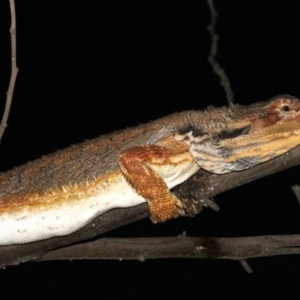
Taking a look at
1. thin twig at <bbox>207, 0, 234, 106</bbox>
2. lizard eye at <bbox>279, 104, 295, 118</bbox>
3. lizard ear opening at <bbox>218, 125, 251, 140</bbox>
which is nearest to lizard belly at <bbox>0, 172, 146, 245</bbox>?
lizard ear opening at <bbox>218, 125, 251, 140</bbox>

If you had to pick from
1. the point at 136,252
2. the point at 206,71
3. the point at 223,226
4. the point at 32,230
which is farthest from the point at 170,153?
the point at 206,71

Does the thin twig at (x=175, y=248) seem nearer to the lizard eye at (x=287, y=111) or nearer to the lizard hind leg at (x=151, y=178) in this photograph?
the lizard hind leg at (x=151, y=178)

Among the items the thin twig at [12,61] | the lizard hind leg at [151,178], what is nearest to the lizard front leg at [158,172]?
the lizard hind leg at [151,178]

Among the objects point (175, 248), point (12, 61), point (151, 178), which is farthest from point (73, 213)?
point (12, 61)

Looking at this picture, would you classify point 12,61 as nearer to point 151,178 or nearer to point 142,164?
point 142,164

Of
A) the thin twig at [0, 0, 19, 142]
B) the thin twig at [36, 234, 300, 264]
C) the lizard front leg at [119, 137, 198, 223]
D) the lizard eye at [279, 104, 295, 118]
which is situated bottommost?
the thin twig at [36, 234, 300, 264]

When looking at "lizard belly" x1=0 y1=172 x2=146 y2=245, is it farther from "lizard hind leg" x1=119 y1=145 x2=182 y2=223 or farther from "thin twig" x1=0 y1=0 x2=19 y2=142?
"thin twig" x1=0 y1=0 x2=19 y2=142

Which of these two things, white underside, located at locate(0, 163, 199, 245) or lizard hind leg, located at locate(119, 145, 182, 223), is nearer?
lizard hind leg, located at locate(119, 145, 182, 223)
